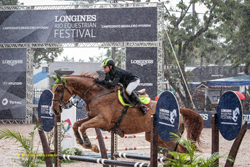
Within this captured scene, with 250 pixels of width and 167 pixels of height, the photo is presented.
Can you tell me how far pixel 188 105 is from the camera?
16.9 metres

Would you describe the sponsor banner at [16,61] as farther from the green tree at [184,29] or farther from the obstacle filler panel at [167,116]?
the obstacle filler panel at [167,116]

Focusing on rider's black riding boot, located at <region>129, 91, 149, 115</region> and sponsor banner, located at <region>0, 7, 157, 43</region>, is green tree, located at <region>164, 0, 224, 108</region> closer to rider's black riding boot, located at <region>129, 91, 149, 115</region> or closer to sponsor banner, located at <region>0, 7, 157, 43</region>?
sponsor banner, located at <region>0, 7, 157, 43</region>

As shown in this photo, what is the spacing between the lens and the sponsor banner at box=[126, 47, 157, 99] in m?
14.2

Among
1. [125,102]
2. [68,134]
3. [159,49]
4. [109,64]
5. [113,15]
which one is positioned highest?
[113,15]

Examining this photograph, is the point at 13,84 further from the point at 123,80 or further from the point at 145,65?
the point at 123,80

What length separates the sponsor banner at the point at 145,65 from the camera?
14242mm

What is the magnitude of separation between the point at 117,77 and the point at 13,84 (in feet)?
38.4

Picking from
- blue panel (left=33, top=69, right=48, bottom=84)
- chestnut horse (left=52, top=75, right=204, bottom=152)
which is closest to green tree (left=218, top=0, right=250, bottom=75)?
chestnut horse (left=52, top=75, right=204, bottom=152)

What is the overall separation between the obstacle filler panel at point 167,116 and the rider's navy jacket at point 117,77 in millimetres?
1380

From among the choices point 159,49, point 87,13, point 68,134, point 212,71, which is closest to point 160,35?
point 159,49

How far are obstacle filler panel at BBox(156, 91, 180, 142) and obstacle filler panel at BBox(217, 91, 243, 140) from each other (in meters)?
0.69

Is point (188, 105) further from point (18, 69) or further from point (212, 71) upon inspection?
point (212, 71)

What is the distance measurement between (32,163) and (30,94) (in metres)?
10.7

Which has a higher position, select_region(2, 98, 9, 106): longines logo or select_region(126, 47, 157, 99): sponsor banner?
select_region(126, 47, 157, 99): sponsor banner
